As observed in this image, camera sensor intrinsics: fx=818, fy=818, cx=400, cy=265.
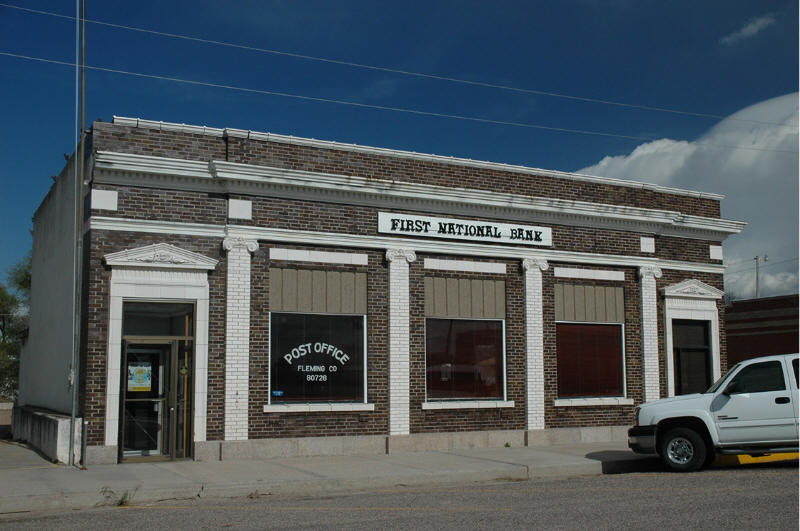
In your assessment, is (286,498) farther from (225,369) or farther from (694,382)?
(694,382)

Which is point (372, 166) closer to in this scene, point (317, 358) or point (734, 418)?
point (317, 358)

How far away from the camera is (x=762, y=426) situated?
13.9m

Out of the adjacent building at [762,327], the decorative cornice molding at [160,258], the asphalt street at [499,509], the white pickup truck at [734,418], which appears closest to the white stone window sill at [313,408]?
the decorative cornice molding at [160,258]

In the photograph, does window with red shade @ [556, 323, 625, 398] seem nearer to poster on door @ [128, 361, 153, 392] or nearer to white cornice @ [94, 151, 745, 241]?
white cornice @ [94, 151, 745, 241]

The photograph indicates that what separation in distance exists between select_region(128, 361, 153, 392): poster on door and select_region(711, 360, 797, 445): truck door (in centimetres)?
1050

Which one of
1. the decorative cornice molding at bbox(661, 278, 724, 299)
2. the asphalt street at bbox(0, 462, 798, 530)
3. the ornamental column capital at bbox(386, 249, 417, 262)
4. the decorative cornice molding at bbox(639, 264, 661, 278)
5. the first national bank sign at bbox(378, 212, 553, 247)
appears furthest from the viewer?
the decorative cornice molding at bbox(661, 278, 724, 299)

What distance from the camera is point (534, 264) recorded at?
19.5 m

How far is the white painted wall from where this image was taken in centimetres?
1753

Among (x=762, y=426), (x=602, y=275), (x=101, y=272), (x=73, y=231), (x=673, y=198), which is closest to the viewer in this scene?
(x=762, y=426)

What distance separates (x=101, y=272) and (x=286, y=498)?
610cm

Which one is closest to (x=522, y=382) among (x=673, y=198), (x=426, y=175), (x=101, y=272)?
(x=426, y=175)

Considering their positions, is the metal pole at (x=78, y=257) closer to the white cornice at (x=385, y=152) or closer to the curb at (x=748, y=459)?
the white cornice at (x=385, y=152)

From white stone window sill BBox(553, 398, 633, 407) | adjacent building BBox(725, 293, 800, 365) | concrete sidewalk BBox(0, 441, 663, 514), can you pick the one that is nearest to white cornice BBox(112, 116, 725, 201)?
white stone window sill BBox(553, 398, 633, 407)

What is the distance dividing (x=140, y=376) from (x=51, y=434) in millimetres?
2005
